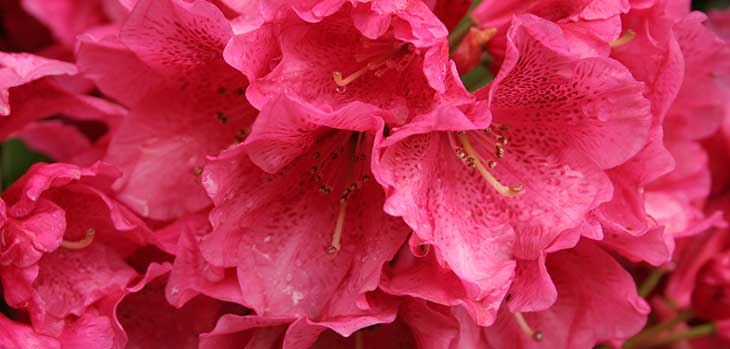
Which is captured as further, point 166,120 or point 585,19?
point 166,120

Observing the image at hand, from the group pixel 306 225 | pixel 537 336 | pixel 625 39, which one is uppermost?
pixel 625 39

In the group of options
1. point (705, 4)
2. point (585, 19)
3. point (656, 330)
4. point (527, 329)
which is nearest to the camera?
point (585, 19)

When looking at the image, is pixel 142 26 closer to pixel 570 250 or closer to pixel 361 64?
pixel 361 64

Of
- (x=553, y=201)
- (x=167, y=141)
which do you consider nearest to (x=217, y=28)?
(x=167, y=141)

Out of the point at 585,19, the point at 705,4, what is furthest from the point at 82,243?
the point at 705,4

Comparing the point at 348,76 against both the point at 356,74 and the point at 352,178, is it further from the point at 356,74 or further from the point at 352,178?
the point at 352,178

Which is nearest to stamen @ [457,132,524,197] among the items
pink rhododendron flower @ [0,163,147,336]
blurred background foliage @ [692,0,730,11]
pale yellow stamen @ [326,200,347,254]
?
pale yellow stamen @ [326,200,347,254]

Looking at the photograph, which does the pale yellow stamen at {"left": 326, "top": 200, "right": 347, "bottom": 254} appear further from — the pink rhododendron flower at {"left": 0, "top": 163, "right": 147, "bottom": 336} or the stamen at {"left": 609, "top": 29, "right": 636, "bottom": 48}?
the stamen at {"left": 609, "top": 29, "right": 636, "bottom": 48}

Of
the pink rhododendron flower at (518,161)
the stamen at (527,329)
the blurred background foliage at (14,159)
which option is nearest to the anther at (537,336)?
the stamen at (527,329)
